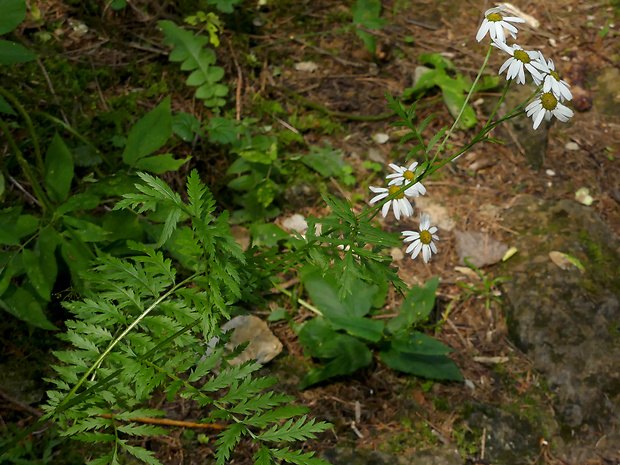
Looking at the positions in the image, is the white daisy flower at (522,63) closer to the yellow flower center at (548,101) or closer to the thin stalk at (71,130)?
the yellow flower center at (548,101)

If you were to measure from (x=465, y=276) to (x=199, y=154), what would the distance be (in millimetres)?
1805

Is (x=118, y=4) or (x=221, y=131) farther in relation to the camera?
(x=118, y=4)

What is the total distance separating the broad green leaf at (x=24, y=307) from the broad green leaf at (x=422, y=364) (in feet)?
5.13

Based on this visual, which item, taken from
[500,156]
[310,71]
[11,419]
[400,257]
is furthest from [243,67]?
[11,419]

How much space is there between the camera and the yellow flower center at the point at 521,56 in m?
1.53

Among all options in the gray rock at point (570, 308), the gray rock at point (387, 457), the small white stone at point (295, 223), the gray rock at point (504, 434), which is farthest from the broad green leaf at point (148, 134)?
the gray rock at point (570, 308)

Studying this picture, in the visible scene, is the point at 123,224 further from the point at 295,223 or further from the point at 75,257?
the point at 295,223

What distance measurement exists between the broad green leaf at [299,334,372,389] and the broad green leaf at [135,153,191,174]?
1140mm

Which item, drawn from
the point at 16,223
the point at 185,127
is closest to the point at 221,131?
the point at 185,127

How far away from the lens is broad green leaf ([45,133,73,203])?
197 cm

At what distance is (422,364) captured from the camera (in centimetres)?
237

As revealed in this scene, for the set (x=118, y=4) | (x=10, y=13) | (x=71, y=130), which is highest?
(x=10, y=13)

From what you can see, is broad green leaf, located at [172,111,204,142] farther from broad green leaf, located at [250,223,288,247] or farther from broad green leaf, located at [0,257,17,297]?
broad green leaf, located at [0,257,17,297]

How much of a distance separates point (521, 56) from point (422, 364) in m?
1.53
